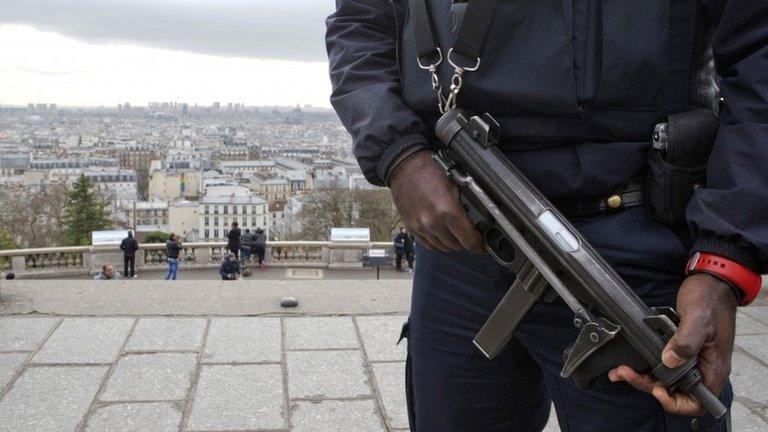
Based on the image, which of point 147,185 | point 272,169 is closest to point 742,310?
point 272,169

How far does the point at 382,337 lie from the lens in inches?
160

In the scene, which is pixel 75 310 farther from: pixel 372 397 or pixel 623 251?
pixel 623 251

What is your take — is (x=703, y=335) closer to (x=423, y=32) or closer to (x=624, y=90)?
(x=624, y=90)

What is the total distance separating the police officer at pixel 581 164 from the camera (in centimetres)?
125

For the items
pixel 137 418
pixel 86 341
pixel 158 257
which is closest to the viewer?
pixel 137 418

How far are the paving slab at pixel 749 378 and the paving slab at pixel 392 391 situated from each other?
1.33 metres

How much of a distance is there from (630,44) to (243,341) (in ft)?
9.49

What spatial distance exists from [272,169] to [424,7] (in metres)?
121

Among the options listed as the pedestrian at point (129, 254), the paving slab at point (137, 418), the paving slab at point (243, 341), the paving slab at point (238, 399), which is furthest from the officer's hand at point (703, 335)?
the pedestrian at point (129, 254)

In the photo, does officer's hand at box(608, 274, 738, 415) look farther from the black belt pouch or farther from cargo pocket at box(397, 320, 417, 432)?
cargo pocket at box(397, 320, 417, 432)

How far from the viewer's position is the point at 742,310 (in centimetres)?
476

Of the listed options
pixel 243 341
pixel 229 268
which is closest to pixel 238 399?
pixel 243 341

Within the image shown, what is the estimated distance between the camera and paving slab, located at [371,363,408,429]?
10.2ft

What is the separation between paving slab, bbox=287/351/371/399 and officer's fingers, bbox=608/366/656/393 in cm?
210
